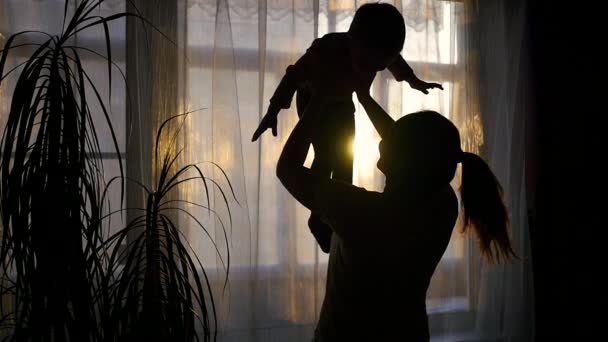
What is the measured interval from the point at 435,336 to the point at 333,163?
207 cm

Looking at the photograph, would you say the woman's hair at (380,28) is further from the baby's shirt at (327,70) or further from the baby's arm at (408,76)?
the baby's arm at (408,76)

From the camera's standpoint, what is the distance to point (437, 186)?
1009mm

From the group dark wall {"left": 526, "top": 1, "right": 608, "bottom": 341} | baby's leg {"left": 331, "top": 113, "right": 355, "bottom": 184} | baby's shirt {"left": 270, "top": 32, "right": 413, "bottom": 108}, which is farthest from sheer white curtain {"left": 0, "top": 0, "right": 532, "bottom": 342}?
baby's shirt {"left": 270, "top": 32, "right": 413, "bottom": 108}

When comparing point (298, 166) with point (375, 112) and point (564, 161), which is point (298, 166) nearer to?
point (375, 112)

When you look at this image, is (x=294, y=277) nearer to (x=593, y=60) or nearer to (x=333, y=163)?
(x=333, y=163)

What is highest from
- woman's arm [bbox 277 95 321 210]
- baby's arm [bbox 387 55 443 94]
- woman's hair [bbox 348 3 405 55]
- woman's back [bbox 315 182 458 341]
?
woman's hair [bbox 348 3 405 55]

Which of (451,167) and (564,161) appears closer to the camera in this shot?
(451,167)

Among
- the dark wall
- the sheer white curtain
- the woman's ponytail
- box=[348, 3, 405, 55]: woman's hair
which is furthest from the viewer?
the dark wall

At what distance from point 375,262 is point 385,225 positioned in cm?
7

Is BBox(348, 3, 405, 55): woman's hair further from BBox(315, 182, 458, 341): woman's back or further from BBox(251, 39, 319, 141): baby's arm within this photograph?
BBox(315, 182, 458, 341): woman's back

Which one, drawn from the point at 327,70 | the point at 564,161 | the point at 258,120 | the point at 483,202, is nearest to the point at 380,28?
the point at 327,70

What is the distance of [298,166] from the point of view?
97cm

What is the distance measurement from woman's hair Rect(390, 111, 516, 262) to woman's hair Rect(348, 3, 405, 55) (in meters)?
0.13

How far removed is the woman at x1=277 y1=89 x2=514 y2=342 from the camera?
3.16 feet
